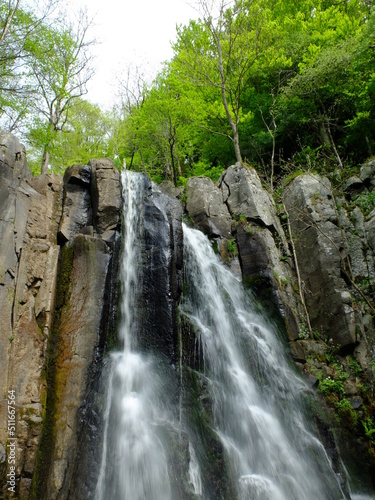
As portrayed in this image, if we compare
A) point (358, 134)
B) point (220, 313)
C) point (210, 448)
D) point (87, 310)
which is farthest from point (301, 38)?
point (210, 448)

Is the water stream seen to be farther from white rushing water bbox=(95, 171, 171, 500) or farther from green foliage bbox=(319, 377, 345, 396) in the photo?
green foliage bbox=(319, 377, 345, 396)

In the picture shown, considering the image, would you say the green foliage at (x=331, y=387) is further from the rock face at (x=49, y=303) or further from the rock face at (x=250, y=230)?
the rock face at (x=49, y=303)

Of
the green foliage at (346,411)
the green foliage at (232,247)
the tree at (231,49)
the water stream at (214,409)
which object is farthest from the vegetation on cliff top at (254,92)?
the green foliage at (346,411)

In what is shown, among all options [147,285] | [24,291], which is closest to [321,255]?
[147,285]

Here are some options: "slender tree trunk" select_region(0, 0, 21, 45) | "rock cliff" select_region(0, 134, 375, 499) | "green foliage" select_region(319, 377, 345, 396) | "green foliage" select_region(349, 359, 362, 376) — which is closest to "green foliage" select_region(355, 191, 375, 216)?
"rock cliff" select_region(0, 134, 375, 499)

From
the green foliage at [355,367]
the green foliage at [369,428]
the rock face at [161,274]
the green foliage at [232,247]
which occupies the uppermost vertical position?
the green foliage at [232,247]

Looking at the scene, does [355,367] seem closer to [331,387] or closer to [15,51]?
[331,387]

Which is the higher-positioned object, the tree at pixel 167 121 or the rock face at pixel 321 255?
the tree at pixel 167 121

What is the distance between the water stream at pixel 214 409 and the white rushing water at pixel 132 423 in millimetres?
15

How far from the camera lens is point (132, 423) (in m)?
5.59

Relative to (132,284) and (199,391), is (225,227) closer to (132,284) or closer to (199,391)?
(132,284)

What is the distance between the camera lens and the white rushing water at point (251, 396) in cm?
605

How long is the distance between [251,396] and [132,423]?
2851mm

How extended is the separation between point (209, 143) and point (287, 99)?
4339 millimetres
